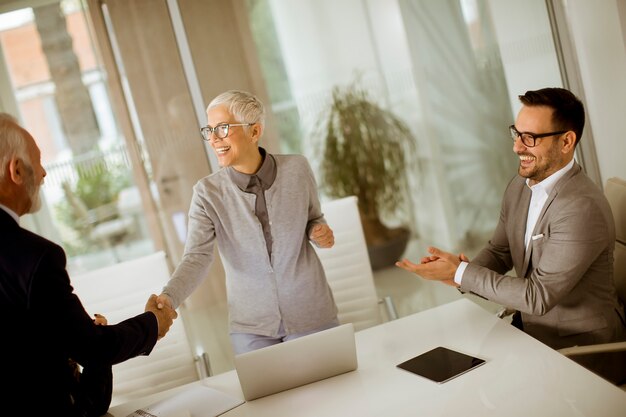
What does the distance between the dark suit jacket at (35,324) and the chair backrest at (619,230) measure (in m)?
1.90

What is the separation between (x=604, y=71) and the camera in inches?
152

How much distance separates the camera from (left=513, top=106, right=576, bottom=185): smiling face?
7.67 feet

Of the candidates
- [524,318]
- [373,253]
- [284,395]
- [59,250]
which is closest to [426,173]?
[373,253]

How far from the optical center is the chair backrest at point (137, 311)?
2873 millimetres

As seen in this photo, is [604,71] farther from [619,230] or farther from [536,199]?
[536,199]

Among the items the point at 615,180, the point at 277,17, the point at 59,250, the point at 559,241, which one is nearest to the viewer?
the point at 59,250

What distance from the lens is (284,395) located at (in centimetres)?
201

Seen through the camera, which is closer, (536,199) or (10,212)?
(10,212)

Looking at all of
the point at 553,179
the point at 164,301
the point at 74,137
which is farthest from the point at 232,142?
the point at 74,137

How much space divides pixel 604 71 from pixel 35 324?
3.43 metres

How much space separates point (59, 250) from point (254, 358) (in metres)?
0.65

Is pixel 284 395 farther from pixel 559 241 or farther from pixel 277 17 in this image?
pixel 277 17

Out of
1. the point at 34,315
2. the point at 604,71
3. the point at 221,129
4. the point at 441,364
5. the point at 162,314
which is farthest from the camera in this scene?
the point at 604,71

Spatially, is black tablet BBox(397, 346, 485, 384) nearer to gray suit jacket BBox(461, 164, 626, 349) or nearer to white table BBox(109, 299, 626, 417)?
white table BBox(109, 299, 626, 417)
